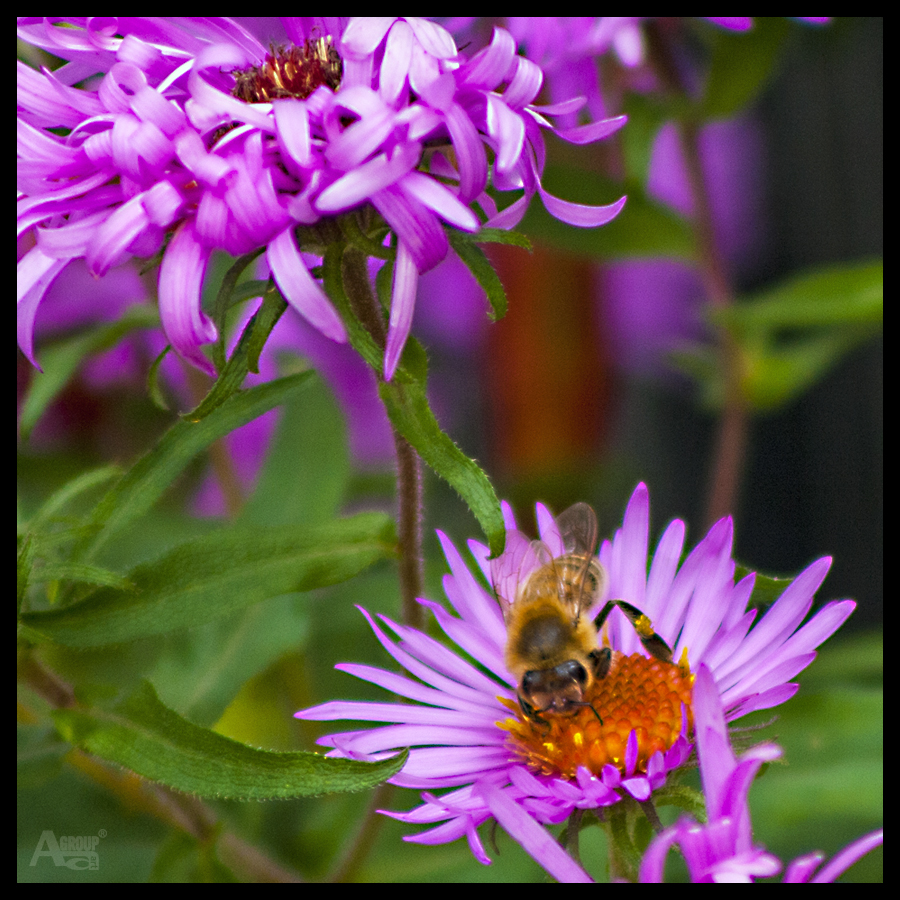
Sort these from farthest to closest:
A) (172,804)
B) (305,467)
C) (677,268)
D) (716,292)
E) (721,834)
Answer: (677,268)
(716,292)
(305,467)
(172,804)
(721,834)

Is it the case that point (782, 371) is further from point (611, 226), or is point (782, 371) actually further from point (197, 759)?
point (197, 759)

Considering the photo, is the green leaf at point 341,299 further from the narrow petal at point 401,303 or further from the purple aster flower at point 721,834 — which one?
the purple aster flower at point 721,834

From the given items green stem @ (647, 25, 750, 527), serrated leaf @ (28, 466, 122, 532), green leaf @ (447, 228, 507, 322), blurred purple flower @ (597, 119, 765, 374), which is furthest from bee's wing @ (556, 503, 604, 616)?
blurred purple flower @ (597, 119, 765, 374)

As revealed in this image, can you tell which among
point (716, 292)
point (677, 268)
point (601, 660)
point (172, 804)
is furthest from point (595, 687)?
point (677, 268)

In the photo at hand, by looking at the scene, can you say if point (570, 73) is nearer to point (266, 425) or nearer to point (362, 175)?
point (362, 175)

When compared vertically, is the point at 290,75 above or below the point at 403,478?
above

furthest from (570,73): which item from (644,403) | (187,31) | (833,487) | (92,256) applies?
(644,403)

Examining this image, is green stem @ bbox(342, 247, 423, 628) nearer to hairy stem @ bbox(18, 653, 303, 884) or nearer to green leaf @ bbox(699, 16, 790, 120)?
hairy stem @ bbox(18, 653, 303, 884)
